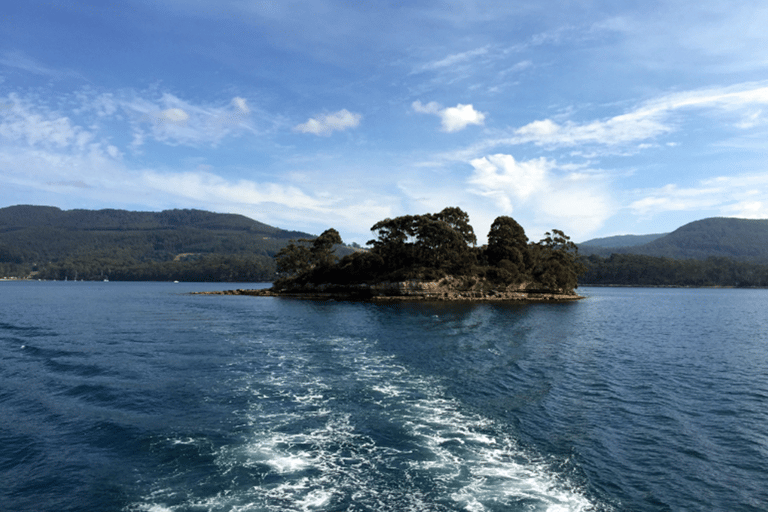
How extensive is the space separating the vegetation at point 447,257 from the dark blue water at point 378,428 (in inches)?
2852

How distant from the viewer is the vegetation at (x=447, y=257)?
363ft

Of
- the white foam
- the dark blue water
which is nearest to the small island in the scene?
the dark blue water

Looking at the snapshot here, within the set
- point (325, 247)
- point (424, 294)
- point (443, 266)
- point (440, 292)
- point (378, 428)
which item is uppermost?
point (325, 247)

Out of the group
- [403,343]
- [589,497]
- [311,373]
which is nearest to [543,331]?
[403,343]

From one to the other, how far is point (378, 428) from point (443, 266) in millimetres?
94931

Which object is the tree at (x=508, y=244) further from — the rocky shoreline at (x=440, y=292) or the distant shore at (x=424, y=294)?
the distant shore at (x=424, y=294)

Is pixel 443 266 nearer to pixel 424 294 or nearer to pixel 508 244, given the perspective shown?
pixel 424 294

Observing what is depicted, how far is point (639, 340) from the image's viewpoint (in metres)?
45.7

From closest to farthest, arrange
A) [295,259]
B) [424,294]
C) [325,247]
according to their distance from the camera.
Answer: [424,294]
[325,247]
[295,259]

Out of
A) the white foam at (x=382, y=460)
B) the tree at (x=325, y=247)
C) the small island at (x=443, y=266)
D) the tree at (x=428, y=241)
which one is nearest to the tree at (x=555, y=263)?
the small island at (x=443, y=266)

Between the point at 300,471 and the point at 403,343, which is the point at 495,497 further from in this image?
the point at 403,343

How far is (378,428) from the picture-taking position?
59.5 ft

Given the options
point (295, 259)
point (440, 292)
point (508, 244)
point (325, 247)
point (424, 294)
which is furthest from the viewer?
point (295, 259)

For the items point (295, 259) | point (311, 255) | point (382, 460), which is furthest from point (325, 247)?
point (382, 460)
